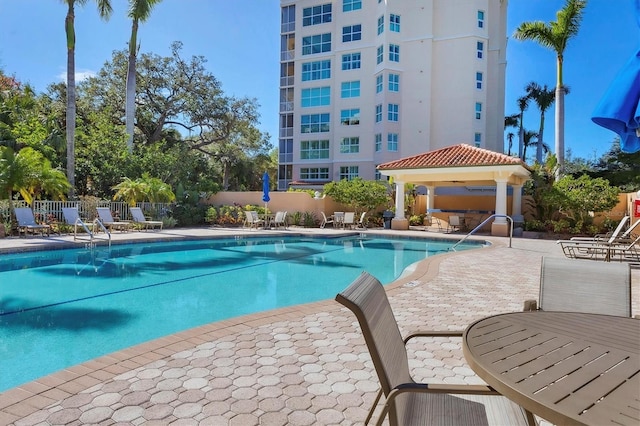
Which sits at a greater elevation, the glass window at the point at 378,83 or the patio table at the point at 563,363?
the glass window at the point at 378,83

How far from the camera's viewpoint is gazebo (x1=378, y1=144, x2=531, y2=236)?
18031mm

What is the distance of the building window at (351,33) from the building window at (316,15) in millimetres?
1899

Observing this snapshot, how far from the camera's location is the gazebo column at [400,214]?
20.7 meters

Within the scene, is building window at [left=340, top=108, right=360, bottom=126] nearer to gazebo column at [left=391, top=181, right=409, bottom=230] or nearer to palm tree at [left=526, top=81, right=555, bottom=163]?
gazebo column at [left=391, top=181, right=409, bottom=230]


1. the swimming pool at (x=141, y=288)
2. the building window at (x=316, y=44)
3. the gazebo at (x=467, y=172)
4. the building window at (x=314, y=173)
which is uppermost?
the building window at (x=316, y=44)

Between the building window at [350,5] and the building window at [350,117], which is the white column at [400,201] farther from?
the building window at [350,5]

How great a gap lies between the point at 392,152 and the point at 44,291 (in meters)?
26.7

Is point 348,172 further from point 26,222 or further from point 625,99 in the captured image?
point 625,99

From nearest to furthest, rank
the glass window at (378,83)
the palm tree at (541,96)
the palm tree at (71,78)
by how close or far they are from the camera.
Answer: the palm tree at (71,78), the glass window at (378,83), the palm tree at (541,96)

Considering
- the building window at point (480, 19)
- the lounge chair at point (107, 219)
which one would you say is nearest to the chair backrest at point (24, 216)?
the lounge chair at point (107, 219)

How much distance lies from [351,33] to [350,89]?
461 cm

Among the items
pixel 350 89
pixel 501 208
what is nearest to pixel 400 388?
pixel 501 208

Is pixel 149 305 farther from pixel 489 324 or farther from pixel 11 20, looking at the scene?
pixel 11 20

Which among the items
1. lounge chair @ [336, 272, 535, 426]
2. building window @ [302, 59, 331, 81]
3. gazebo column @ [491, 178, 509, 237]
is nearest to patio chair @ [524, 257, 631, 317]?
lounge chair @ [336, 272, 535, 426]
